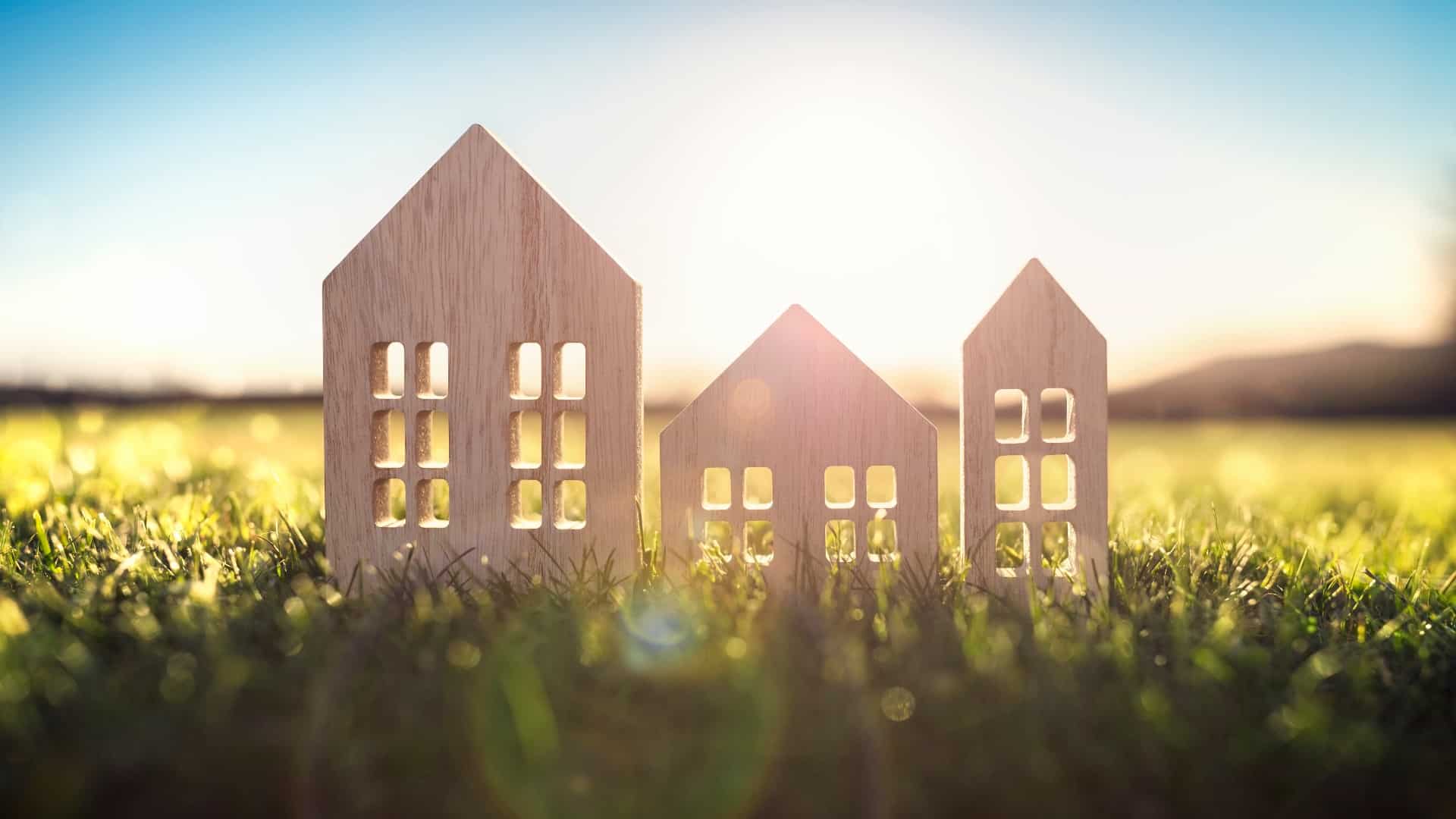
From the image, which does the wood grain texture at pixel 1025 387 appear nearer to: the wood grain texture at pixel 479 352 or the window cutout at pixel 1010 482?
the wood grain texture at pixel 479 352

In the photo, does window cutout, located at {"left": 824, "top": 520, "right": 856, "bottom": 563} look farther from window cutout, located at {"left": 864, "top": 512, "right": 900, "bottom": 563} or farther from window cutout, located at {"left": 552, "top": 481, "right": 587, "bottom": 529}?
window cutout, located at {"left": 552, "top": 481, "right": 587, "bottom": 529}

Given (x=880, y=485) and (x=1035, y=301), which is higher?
(x=1035, y=301)

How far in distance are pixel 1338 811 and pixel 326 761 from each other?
6.81ft

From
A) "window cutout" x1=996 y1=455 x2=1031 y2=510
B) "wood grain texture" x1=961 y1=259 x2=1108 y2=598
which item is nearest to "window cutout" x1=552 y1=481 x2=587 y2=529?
"wood grain texture" x1=961 y1=259 x2=1108 y2=598

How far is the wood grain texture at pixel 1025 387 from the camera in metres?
3.09

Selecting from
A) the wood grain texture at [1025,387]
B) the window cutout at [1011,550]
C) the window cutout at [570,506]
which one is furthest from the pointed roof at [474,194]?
the window cutout at [1011,550]

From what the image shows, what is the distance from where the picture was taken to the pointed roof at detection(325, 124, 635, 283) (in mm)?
3131

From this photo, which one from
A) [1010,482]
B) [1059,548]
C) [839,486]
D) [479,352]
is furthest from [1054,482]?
[479,352]

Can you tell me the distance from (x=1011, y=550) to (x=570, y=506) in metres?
2.34

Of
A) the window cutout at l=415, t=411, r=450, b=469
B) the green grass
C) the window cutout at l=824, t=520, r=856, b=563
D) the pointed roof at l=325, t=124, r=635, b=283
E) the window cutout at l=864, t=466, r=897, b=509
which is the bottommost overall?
the green grass

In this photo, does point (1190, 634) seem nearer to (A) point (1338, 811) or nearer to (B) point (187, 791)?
(A) point (1338, 811)

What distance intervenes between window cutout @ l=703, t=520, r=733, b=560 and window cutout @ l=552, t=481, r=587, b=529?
434 mm

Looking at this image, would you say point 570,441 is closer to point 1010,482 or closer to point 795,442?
point 1010,482

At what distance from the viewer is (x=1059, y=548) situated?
400 centimetres
